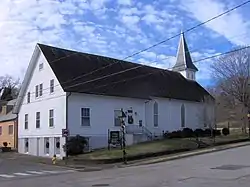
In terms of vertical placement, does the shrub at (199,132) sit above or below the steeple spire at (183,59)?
below

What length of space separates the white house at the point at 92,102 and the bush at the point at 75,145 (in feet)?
4.70

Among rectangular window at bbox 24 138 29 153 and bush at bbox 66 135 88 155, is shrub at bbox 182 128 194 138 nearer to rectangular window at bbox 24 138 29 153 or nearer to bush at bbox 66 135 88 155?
bush at bbox 66 135 88 155

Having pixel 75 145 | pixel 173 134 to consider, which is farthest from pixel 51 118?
pixel 173 134

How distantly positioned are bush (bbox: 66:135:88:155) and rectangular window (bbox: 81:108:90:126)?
229cm

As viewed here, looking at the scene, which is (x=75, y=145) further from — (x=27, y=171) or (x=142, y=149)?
(x=27, y=171)

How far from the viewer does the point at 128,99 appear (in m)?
46.2

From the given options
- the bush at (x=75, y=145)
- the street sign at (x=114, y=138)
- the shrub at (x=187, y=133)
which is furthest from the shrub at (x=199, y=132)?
the bush at (x=75, y=145)

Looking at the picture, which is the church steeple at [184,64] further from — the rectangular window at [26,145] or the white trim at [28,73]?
the rectangular window at [26,145]

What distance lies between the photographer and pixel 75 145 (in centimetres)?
3912

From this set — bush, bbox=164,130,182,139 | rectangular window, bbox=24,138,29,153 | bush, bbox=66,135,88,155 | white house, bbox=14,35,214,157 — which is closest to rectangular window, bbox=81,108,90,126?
white house, bbox=14,35,214,157

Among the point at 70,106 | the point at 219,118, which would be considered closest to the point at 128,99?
the point at 70,106

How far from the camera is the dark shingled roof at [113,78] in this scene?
43188mm

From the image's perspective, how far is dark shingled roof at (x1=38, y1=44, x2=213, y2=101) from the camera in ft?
142

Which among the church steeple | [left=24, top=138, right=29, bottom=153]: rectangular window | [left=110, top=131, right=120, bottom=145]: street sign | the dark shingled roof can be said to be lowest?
[left=24, top=138, right=29, bottom=153]: rectangular window
